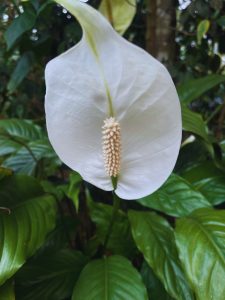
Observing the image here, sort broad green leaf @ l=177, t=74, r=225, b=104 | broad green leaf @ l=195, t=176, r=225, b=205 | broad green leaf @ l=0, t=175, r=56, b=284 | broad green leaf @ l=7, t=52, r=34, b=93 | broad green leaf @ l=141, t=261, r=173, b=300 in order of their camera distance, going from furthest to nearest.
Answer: broad green leaf @ l=7, t=52, r=34, b=93, broad green leaf @ l=177, t=74, r=225, b=104, broad green leaf @ l=195, t=176, r=225, b=205, broad green leaf @ l=141, t=261, r=173, b=300, broad green leaf @ l=0, t=175, r=56, b=284

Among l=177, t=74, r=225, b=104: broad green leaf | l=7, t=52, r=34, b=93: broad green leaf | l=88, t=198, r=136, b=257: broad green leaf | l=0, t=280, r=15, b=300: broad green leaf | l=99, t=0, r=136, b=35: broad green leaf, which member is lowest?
l=88, t=198, r=136, b=257: broad green leaf

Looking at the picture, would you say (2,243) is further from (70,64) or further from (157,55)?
(157,55)

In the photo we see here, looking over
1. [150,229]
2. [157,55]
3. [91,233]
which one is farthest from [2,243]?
[157,55]

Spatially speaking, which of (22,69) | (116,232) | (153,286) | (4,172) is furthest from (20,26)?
(153,286)

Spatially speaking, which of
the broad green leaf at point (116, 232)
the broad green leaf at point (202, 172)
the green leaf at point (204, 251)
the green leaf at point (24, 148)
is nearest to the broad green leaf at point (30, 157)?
the green leaf at point (24, 148)

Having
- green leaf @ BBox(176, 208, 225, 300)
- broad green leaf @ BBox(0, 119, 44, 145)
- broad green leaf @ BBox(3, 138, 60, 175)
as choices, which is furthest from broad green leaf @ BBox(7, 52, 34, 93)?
green leaf @ BBox(176, 208, 225, 300)

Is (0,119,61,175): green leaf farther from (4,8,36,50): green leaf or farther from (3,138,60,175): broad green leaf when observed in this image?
(4,8,36,50): green leaf

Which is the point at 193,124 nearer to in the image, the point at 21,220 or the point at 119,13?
the point at 119,13
